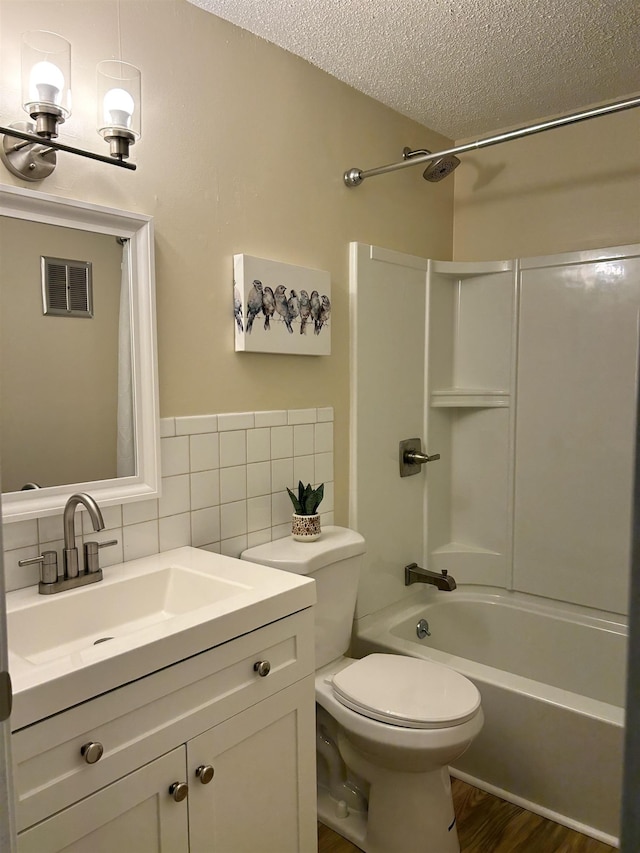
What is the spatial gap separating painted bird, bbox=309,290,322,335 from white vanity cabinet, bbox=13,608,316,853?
3.42 feet

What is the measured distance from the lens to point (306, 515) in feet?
6.55

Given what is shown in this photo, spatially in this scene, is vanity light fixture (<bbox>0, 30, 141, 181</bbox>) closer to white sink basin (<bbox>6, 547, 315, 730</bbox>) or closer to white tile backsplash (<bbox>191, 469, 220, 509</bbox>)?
white tile backsplash (<bbox>191, 469, 220, 509</bbox>)

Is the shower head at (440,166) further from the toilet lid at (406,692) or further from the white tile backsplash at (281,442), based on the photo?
the toilet lid at (406,692)

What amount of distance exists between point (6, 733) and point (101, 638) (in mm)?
927

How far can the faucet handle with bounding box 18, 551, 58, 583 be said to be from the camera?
141 cm

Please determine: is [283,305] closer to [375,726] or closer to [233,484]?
[233,484]

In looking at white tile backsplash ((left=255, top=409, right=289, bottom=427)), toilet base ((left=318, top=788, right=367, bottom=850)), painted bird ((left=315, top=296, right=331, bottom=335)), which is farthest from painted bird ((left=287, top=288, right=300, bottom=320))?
toilet base ((left=318, top=788, right=367, bottom=850))

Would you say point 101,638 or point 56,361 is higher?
point 56,361

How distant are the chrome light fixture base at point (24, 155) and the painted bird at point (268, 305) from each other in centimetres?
73

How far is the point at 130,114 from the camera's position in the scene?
146 cm

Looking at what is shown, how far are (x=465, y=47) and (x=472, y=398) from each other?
138cm

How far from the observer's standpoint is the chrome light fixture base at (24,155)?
1362 millimetres

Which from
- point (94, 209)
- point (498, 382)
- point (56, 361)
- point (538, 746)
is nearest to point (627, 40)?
point (498, 382)

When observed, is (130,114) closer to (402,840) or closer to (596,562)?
(402,840)
